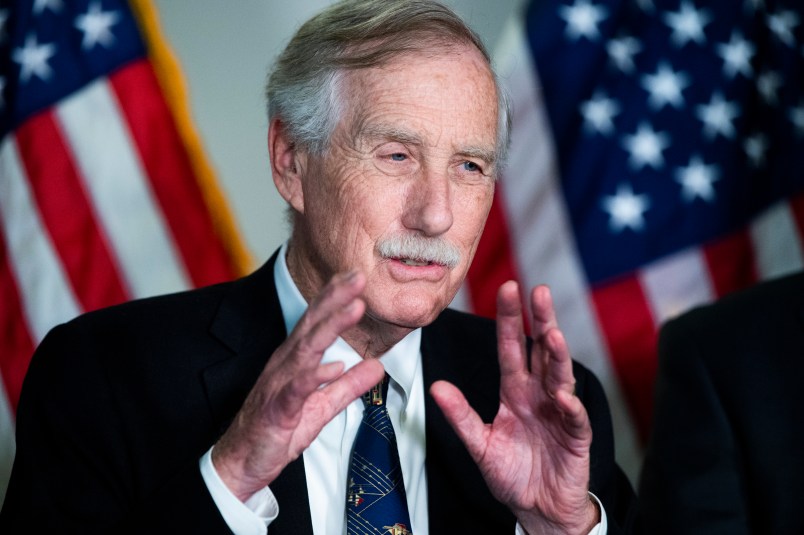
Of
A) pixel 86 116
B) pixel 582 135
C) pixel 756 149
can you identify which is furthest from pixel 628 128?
pixel 86 116

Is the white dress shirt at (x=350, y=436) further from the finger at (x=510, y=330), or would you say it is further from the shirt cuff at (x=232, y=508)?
the finger at (x=510, y=330)

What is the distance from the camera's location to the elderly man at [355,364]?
173cm

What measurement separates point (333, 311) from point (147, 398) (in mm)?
653

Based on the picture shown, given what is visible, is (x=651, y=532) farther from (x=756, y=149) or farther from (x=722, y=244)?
(x=756, y=149)

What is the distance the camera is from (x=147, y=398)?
1.96 m

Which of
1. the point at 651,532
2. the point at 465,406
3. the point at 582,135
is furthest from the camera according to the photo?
the point at 582,135

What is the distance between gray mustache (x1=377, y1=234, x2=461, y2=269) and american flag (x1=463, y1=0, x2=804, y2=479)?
46.5 inches

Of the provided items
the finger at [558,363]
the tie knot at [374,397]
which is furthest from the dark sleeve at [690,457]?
the finger at [558,363]

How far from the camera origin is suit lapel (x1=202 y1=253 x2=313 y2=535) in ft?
6.01

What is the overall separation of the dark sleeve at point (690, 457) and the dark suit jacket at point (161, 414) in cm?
27

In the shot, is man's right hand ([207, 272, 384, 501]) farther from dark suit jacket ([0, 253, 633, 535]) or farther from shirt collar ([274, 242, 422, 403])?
shirt collar ([274, 242, 422, 403])

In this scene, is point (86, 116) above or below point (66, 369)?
above

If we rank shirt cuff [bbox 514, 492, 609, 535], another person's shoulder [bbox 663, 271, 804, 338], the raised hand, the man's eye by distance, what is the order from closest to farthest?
1. the raised hand
2. shirt cuff [bbox 514, 492, 609, 535]
3. the man's eye
4. another person's shoulder [bbox 663, 271, 804, 338]

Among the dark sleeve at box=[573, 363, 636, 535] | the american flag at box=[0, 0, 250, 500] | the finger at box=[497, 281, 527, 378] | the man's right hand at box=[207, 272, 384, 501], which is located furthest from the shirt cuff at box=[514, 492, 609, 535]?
the american flag at box=[0, 0, 250, 500]
